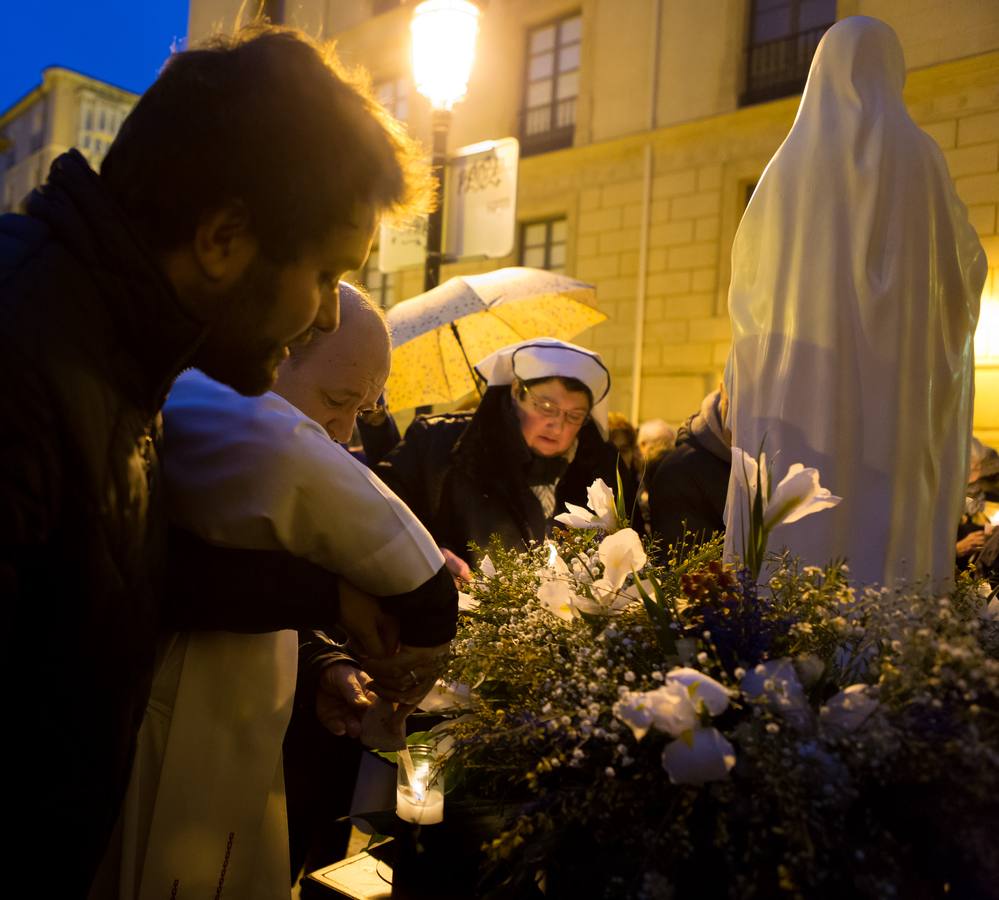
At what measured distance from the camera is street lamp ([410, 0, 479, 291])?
20.2 feet

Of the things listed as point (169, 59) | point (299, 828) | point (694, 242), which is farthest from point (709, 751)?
point (694, 242)

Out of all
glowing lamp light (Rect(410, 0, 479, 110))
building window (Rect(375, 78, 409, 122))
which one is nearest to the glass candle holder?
glowing lamp light (Rect(410, 0, 479, 110))

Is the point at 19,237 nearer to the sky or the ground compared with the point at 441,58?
nearer to the ground

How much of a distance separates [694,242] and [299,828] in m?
11.7

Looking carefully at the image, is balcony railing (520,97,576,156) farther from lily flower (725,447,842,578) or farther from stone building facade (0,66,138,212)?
stone building facade (0,66,138,212)

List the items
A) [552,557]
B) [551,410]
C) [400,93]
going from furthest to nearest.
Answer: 1. [400,93]
2. [551,410]
3. [552,557]

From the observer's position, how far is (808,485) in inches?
60.8

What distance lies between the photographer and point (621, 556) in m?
1.50

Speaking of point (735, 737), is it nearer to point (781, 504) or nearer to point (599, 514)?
point (781, 504)

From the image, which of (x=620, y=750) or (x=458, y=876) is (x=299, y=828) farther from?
(x=620, y=750)

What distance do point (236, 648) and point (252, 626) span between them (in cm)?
10

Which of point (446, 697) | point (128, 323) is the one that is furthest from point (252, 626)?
point (128, 323)

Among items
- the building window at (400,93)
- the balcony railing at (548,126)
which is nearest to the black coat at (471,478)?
the balcony railing at (548,126)

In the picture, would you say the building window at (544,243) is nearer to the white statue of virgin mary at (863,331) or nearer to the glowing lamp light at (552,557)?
the white statue of virgin mary at (863,331)
